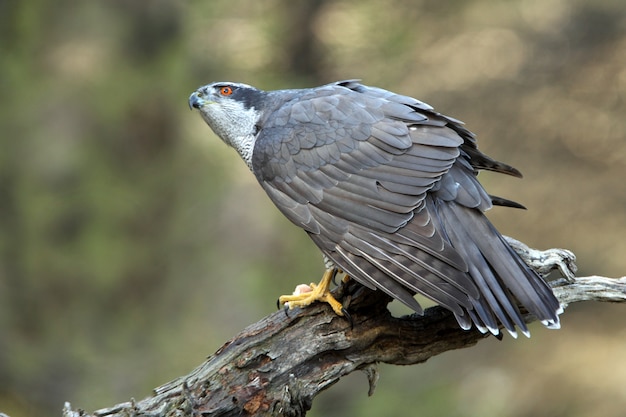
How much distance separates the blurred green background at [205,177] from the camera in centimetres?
709

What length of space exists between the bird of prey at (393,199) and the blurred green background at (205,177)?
277 cm

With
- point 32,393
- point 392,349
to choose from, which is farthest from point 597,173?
point 32,393

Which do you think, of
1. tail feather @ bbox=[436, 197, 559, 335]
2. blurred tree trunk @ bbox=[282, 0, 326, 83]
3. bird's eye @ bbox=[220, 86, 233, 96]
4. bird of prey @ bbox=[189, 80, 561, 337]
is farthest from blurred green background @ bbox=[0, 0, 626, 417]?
tail feather @ bbox=[436, 197, 559, 335]

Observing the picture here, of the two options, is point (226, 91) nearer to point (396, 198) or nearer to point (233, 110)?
point (233, 110)

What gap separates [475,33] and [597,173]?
1.86 metres

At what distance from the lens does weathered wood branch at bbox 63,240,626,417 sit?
355 centimetres

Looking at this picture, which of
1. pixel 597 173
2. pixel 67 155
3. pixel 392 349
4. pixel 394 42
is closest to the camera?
pixel 392 349

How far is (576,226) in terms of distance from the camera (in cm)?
750

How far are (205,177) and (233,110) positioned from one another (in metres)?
3.05

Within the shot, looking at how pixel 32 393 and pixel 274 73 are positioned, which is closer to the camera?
pixel 274 73

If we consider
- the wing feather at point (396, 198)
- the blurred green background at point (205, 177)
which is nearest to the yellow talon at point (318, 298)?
the wing feather at point (396, 198)

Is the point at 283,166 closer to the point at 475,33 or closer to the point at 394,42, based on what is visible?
the point at 394,42

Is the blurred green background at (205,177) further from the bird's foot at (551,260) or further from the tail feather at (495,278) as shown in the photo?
the tail feather at (495,278)

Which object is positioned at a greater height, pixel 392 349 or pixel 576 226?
pixel 576 226
